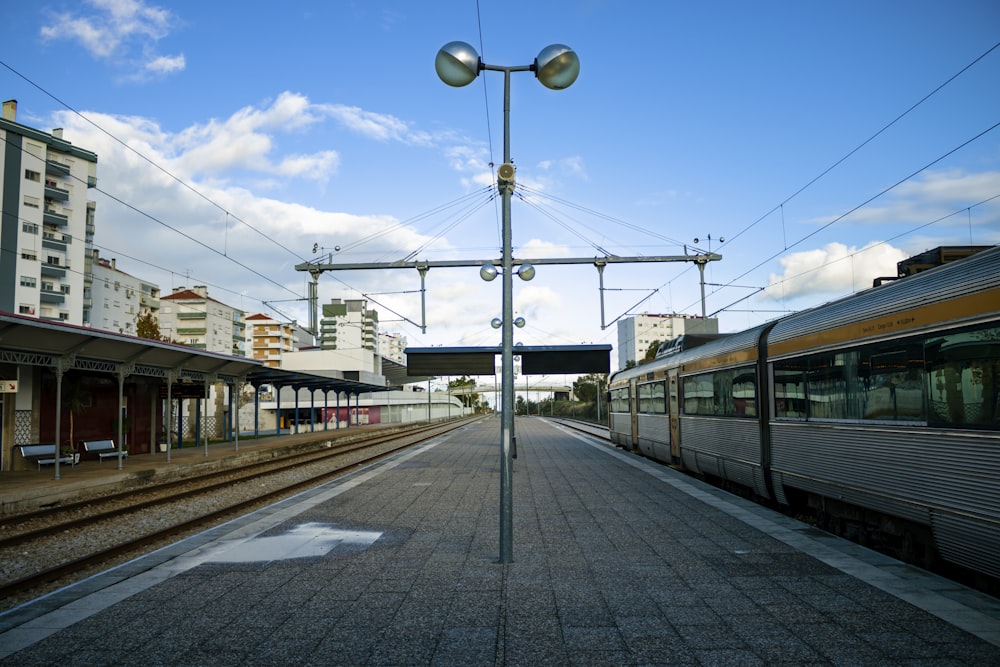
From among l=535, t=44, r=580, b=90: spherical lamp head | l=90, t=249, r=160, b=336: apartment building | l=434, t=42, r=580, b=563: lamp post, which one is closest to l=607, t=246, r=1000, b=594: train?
l=434, t=42, r=580, b=563: lamp post

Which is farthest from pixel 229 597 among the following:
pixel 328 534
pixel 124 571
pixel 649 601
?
pixel 649 601

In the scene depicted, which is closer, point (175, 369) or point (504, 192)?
point (504, 192)

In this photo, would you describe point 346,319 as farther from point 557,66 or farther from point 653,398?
point 557,66

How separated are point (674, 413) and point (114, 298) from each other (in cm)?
7306

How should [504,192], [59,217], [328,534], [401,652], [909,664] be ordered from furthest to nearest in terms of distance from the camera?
[59,217]
[328,534]
[504,192]
[401,652]
[909,664]

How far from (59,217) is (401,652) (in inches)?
2547

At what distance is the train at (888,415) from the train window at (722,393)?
5 cm

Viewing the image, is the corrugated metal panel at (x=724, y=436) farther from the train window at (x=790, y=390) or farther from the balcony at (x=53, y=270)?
the balcony at (x=53, y=270)

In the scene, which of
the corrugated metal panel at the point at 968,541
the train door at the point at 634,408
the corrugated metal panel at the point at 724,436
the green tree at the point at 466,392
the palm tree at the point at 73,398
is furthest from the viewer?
the green tree at the point at 466,392

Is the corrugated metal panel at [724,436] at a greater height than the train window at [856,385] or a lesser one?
lesser

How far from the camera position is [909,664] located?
413 cm

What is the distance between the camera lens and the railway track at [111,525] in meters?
7.78

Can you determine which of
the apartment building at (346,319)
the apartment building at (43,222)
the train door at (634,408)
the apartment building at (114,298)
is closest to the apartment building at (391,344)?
the apartment building at (346,319)

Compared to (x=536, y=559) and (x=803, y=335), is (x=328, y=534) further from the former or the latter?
(x=803, y=335)
